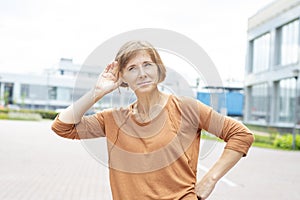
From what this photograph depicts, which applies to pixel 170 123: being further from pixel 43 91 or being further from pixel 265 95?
pixel 43 91

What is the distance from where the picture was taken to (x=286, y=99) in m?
30.7

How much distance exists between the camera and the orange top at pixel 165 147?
1.58 m

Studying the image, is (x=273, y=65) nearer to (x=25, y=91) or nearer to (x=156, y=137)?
(x=156, y=137)

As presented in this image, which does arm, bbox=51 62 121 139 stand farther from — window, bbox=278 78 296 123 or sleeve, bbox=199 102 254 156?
window, bbox=278 78 296 123

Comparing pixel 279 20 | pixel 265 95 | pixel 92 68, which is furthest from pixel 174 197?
pixel 265 95

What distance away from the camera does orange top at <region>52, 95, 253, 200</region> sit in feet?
5.19

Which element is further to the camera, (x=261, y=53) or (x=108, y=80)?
(x=261, y=53)

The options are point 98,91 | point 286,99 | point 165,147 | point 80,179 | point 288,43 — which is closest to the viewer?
point 165,147

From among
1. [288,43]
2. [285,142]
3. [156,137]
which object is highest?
[288,43]

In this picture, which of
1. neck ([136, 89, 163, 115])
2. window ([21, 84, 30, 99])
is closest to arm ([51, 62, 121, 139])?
neck ([136, 89, 163, 115])

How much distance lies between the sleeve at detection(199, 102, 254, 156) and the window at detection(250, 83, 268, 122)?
3171 centimetres

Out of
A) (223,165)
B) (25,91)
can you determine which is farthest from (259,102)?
(223,165)

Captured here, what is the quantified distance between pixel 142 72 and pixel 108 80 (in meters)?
0.15

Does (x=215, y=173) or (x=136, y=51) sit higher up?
(x=136, y=51)
